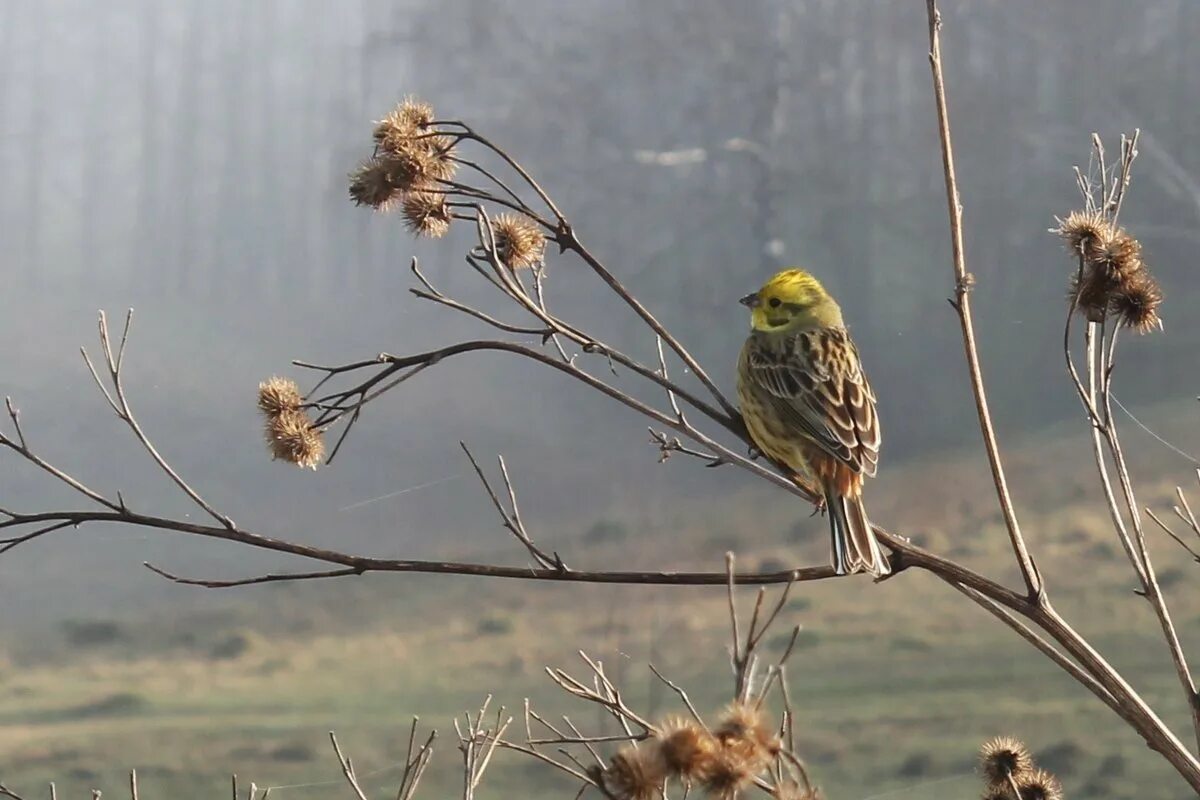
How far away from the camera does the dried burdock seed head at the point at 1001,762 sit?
120 centimetres

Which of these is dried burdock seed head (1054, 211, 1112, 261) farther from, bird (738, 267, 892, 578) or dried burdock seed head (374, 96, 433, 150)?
dried burdock seed head (374, 96, 433, 150)

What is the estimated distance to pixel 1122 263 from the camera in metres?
1.21

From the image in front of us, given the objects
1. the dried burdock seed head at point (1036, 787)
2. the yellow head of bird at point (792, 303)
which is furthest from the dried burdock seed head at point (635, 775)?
the yellow head of bird at point (792, 303)

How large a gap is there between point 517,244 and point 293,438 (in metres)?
0.33

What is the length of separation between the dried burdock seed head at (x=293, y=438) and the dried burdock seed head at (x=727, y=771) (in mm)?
691

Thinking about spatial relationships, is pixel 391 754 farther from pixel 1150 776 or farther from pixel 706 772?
pixel 706 772

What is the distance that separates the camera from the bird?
59.1 inches

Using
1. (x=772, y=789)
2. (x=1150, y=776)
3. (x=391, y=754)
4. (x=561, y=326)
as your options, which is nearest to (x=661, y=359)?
→ (x=561, y=326)

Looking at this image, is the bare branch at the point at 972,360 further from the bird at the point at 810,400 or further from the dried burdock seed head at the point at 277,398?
the dried burdock seed head at the point at 277,398

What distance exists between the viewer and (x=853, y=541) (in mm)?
1280

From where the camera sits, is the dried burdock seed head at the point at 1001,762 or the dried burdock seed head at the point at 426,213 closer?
the dried burdock seed head at the point at 1001,762

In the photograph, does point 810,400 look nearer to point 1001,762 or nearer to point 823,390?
point 823,390

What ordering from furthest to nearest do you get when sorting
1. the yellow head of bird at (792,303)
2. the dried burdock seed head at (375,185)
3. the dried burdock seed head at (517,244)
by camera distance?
1. the yellow head of bird at (792,303)
2. the dried burdock seed head at (517,244)
3. the dried burdock seed head at (375,185)

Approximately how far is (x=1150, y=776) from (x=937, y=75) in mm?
1806
